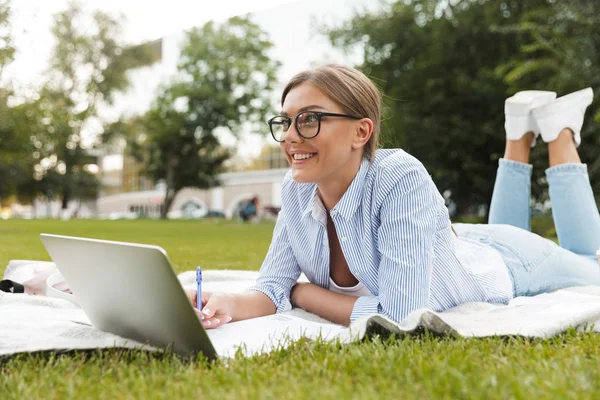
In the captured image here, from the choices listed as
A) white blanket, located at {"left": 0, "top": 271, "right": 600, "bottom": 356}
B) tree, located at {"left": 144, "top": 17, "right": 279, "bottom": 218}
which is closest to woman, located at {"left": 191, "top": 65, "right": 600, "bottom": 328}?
white blanket, located at {"left": 0, "top": 271, "right": 600, "bottom": 356}

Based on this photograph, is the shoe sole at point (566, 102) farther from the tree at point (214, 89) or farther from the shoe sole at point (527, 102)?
the tree at point (214, 89)

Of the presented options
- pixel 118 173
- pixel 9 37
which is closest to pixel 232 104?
pixel 9 37

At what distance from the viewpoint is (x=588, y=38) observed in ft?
30.8

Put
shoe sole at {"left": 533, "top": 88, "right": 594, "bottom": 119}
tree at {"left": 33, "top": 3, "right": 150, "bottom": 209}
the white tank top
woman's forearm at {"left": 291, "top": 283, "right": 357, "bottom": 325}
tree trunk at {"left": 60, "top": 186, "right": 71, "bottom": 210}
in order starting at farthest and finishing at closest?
1. tree trunk at {"left": 60, "top": 186, "right": 71, "bottom": 210}
2. tree at {"left": 33, "top": 3, "right": 150, "bottom": 209}
3. shoe sole at {"left": 533, "top": 88, "right": 594, "bottom": 119}
4. the white tank top
5. woman's forearm at {"left": 291, "top": 283, "right": 357, "bottom": 325}

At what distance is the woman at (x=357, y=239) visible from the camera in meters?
2.45

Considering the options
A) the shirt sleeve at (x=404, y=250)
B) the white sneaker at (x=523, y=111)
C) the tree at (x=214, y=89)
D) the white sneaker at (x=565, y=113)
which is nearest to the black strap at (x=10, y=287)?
the shirt sleeve at (x=404, y=250)

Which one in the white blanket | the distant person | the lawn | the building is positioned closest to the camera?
the lawn

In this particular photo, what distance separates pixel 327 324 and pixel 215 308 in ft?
1.56

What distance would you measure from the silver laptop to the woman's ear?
1104 mm

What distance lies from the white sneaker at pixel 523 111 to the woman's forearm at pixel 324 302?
219cm

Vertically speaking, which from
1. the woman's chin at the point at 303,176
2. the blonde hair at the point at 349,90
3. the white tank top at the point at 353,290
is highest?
the blonde hair at the point at 349,90

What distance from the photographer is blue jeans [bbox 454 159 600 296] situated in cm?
330

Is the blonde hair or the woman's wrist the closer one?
the blonde hair

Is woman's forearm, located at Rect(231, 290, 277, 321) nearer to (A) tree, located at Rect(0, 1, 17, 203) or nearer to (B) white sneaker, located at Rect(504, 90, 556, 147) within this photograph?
(B) white sneaker, located at Rect(504, 90, 556, 147)
